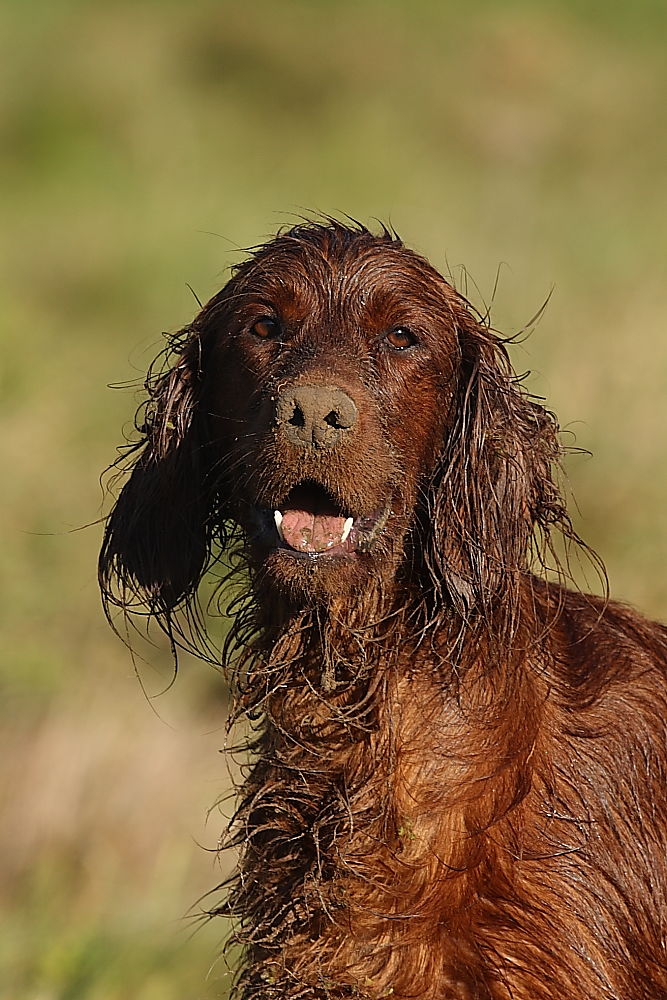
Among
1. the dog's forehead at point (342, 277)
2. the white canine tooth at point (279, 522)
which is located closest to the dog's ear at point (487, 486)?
the dog's forehead at point (342, 277)

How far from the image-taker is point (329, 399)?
3629 mm

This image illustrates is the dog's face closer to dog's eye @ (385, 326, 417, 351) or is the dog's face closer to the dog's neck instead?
dog's eye @ (385, 326, 417, 351)

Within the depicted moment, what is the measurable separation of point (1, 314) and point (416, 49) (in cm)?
1913

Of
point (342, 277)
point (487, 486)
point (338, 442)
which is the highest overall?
point (342, 277)

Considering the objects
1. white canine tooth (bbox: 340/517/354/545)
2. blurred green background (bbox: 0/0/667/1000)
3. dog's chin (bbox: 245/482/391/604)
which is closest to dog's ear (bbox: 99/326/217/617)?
dog's chin (bbox: 245/482/391/604)

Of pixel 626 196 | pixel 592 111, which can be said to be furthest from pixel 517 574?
pixel 592 111

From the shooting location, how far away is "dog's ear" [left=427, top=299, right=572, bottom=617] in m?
3.91

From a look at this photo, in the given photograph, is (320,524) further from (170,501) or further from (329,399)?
(170,501)

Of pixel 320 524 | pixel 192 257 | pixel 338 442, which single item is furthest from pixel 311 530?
pixel 192 257

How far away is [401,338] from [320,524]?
51cm

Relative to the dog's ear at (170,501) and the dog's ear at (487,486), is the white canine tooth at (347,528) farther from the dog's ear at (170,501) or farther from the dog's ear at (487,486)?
the dog's ear at (170,501)

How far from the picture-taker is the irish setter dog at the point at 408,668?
3715 mm

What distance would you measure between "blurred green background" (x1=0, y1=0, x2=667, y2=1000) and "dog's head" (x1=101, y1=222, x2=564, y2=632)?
53.0 inches

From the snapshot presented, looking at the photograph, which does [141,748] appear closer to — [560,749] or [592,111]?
[560,749]
